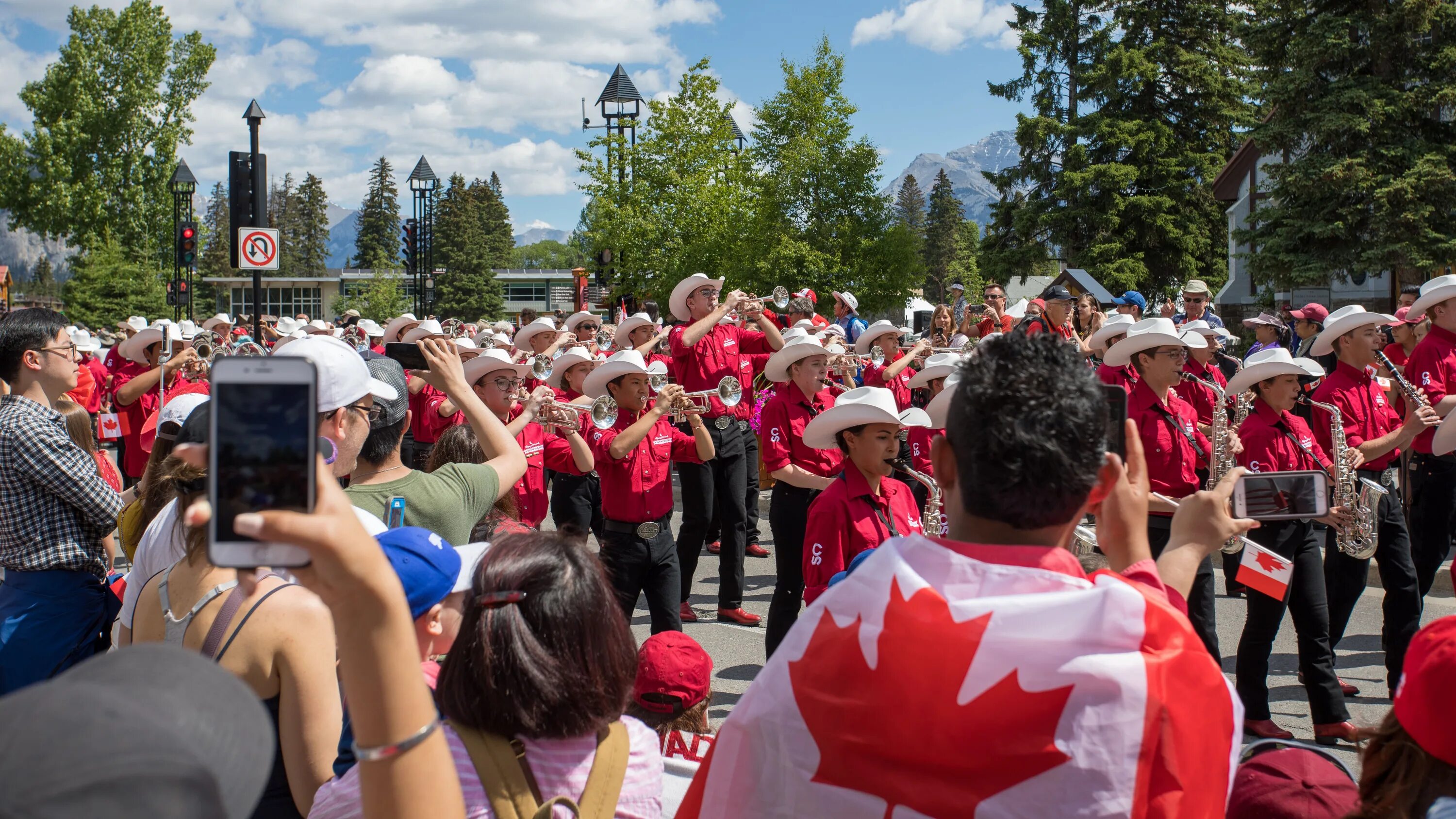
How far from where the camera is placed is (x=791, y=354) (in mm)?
7129

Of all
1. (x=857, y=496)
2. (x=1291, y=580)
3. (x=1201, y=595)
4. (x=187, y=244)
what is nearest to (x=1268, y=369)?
(x=1291, y=580)

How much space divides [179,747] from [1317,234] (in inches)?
1053

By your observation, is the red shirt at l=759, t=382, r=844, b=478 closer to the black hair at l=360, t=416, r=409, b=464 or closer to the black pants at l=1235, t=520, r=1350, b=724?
the black pants at l=1235, t=520, r=1350, b=724

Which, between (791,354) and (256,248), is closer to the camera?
(791,354)

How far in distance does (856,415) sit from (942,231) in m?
113

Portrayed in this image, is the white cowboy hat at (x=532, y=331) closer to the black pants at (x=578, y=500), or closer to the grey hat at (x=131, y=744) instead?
the black pants at (x=578, y=500)

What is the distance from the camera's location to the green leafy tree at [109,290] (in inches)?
1815

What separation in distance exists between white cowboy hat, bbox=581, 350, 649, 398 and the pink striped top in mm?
4520

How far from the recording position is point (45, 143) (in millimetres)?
47688

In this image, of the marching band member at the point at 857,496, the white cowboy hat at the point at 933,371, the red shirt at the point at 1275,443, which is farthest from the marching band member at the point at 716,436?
the red shirt at the point at 1275,443

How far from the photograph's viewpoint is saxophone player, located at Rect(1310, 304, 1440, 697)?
6.02 metres

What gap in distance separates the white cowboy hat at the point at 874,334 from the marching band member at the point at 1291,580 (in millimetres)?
4512

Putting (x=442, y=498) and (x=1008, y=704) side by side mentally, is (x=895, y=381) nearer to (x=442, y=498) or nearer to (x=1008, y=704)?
(x=442, y=498)

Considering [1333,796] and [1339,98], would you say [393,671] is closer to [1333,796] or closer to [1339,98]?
[1333,796]
